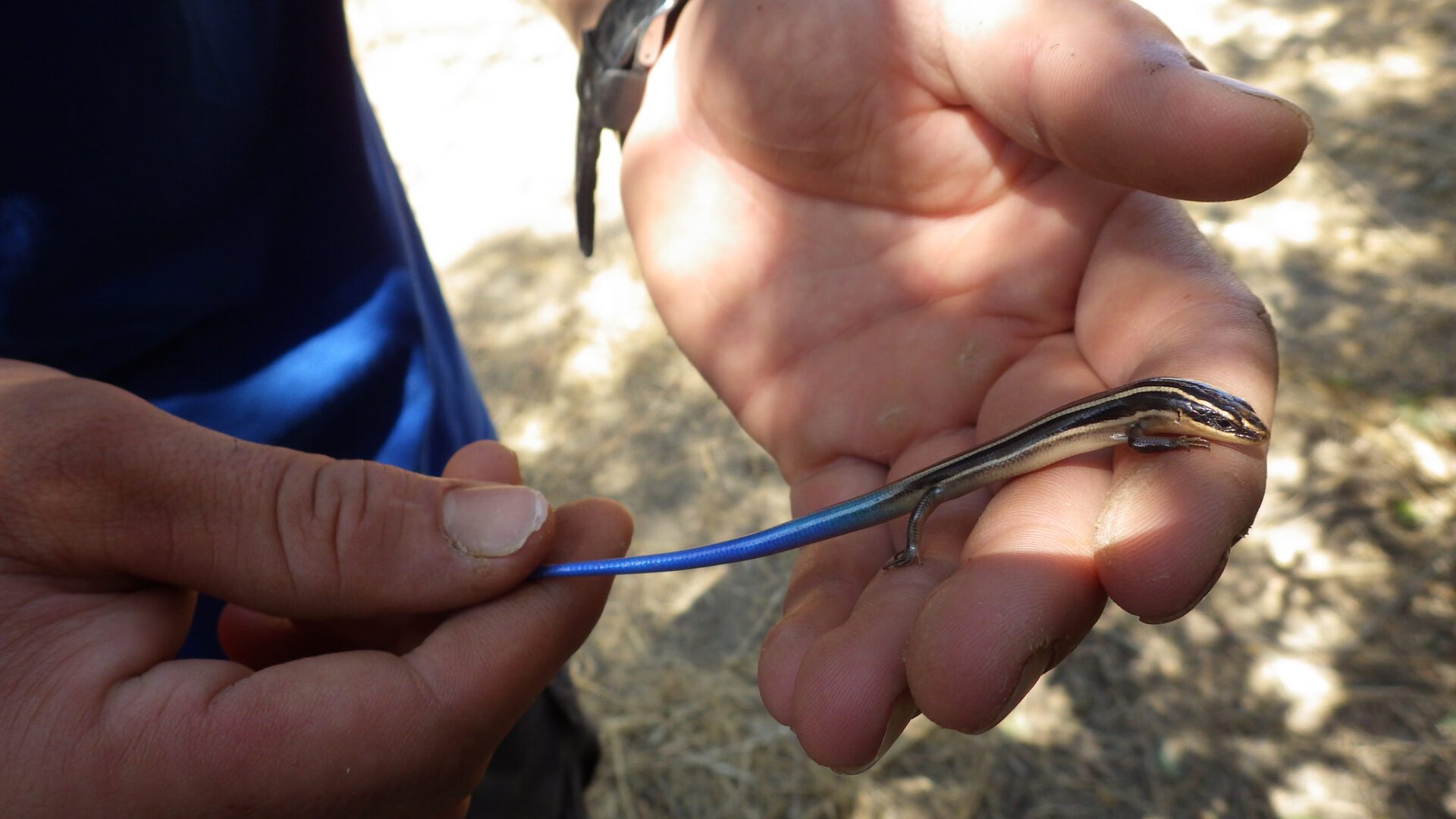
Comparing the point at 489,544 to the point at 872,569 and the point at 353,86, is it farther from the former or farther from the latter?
the point at 353,86

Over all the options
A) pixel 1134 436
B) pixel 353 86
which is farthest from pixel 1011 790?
pixel 353 86

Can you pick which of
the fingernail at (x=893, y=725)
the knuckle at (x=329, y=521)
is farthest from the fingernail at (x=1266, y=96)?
the knuckle at (x=329, y=521)

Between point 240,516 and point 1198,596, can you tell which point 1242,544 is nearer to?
point 1198,596

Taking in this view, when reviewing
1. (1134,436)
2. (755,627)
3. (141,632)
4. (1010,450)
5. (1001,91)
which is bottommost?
(755,627)

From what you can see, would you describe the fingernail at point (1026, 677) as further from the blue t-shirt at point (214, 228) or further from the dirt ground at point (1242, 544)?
the dirt ground at point (1242, 544)

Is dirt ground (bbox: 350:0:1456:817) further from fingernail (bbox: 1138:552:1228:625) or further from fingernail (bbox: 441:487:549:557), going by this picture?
fingernail (bbox: 441:487:549:557)

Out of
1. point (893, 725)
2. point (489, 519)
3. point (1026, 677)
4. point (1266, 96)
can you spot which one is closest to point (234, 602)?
point (489, 519)

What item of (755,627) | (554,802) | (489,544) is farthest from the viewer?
(755,627)

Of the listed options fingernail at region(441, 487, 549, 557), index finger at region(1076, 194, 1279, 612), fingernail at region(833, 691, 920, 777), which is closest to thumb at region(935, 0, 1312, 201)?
index finger at region(1076, 194, 1279, 612)
